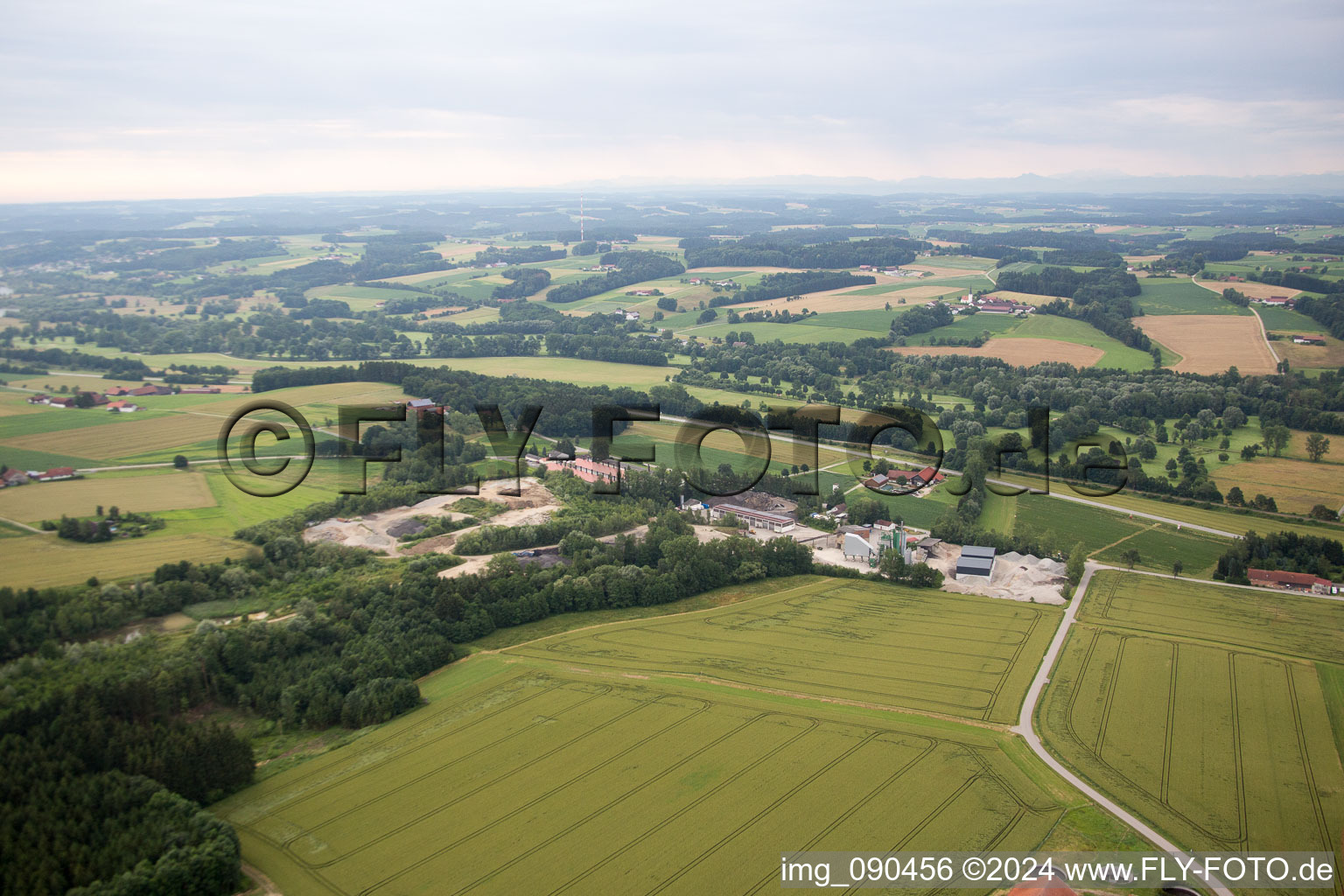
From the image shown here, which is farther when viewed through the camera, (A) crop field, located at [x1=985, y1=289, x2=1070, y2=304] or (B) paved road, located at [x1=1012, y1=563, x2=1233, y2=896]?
(A) crop field, located at [x1=985, y1=289, x2=1070, y2=304]

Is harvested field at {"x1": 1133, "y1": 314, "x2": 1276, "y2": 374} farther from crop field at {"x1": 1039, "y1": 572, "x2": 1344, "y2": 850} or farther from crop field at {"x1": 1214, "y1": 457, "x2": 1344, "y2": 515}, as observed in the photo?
crop field at {"x1": 1039, "y1": 572, "x2": 1344, "y2": 850}

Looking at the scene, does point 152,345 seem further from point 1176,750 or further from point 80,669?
point 1176,750

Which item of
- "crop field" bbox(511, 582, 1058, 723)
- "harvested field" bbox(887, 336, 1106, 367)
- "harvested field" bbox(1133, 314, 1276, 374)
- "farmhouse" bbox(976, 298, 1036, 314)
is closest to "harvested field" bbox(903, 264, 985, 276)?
"farmhouse" bbox(976, 298, 1036, 314)

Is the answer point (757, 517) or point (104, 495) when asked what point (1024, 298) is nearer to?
point (757, 517)

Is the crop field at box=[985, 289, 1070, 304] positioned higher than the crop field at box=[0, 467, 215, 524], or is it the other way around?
the crop field at box=[985, 289, 1070, 304]

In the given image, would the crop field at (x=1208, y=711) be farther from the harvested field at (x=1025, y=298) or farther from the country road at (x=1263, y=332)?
the harvested field at (x=1025, y=298)

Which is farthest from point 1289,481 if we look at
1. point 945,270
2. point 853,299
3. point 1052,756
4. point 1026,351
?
point 945,270
